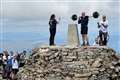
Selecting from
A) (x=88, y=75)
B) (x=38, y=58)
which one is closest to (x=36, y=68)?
(x=38, y=58)

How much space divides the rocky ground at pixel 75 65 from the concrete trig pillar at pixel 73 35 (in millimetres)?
396

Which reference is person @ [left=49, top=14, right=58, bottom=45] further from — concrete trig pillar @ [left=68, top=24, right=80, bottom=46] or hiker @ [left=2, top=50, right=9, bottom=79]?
hiker @ [left=2, top=50, right=9, bottom=79]

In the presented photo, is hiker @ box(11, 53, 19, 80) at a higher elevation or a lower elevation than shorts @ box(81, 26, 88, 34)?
lower

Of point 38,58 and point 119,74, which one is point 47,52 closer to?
point 38,58

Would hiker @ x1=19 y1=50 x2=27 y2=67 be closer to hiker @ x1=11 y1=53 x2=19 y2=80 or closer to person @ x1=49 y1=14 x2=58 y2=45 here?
hiker @ x1=11 y1=53 x2=19 y2=80

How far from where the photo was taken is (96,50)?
41125 mm

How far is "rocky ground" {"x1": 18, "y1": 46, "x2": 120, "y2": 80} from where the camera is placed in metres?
40.7

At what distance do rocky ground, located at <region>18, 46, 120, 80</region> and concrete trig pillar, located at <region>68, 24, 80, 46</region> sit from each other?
40 cm

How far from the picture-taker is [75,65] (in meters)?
40.8

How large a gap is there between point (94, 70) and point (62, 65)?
193 centimetres

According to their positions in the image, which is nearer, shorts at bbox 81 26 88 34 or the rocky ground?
shorts at bbox 81 26 88 34

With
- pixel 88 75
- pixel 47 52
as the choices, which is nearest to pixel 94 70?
pixel 88 75

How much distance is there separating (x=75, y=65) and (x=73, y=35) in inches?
71.3

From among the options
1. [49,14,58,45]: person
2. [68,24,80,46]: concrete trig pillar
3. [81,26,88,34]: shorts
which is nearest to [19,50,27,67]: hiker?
[49,14,58,45]: person
